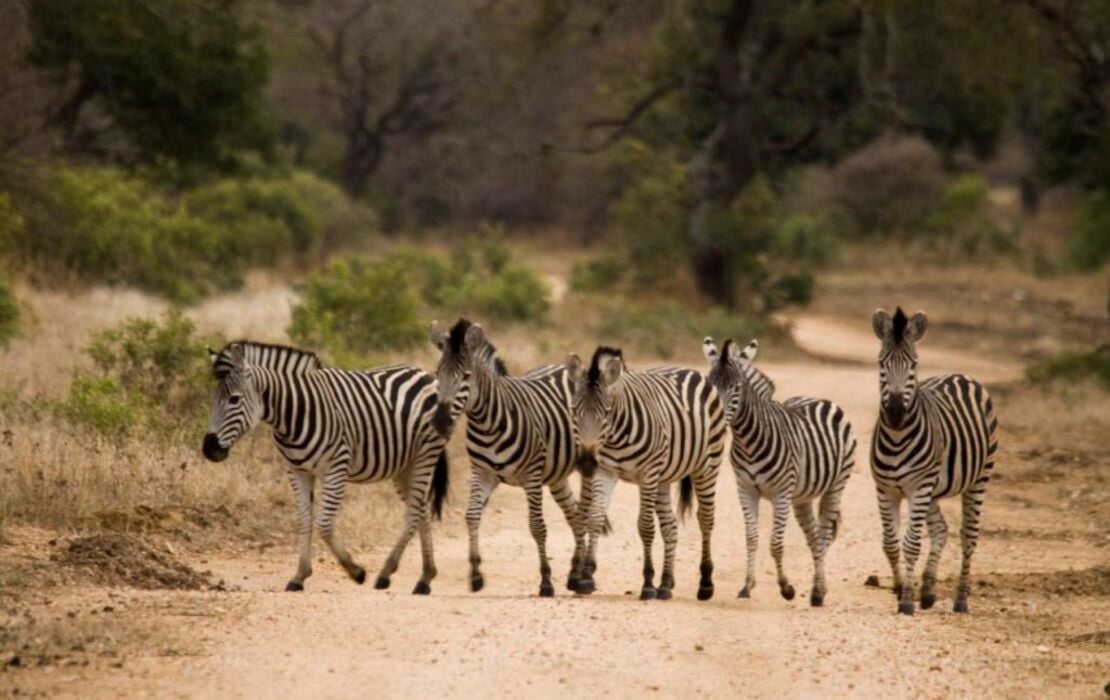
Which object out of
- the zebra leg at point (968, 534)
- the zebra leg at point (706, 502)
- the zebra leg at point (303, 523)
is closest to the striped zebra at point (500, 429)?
the zebra leg at point (706, 502)

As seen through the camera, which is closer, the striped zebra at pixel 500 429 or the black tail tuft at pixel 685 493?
the striped zebra at pixel 500 429

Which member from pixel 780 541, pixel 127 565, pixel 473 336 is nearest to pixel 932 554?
pixel 780 541

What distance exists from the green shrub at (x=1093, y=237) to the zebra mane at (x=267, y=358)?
1225 inches

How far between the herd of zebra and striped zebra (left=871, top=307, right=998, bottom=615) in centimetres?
1

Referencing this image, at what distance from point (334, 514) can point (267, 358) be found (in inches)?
39.9

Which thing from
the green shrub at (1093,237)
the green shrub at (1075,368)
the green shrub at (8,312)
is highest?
the green shrub at (1093,237)

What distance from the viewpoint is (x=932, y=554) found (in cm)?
1077

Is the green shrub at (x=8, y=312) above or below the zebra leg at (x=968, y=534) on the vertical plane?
above

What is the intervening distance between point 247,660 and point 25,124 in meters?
14.2

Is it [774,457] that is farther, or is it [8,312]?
[8,312]

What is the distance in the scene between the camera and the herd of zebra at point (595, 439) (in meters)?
10.4

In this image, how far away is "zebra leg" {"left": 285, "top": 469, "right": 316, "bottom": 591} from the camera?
10.2 metres

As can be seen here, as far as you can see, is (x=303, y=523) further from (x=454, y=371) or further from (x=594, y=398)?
(x=594, y=398)

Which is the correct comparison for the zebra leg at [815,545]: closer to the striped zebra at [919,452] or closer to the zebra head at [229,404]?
the striped zebra at [919,452]
